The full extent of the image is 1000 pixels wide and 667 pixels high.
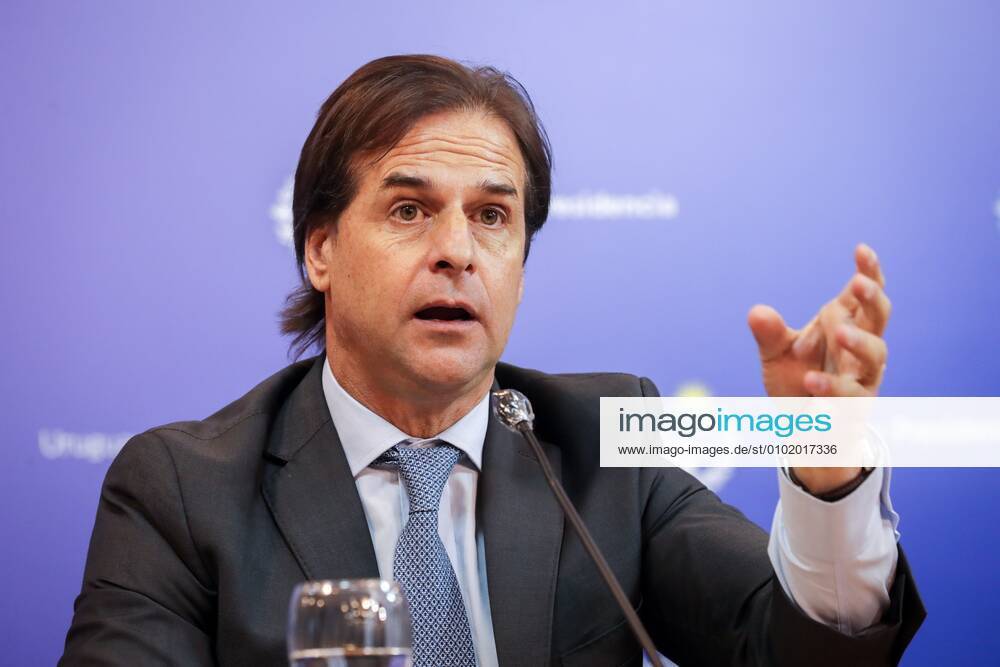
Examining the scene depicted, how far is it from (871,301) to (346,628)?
71cm

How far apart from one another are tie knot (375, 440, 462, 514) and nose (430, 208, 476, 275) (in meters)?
0.33

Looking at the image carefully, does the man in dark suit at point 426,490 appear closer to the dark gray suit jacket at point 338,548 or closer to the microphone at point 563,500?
the dark gray suit jacket at point 338,548

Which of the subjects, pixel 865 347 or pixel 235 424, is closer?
pixel 865 347

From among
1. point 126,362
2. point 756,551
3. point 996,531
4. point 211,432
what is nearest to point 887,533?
point 756,551

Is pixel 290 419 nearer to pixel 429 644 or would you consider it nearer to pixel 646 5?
pixel 429 644

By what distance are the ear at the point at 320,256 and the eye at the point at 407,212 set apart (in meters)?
0.21

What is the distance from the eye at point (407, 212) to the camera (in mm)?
2105

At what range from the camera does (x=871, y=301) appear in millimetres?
1350

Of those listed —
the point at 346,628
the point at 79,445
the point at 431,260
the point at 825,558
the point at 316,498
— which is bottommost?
the point at 346,628

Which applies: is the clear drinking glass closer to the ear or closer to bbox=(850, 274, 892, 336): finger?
bbox=(850, 274, 892, 336): finger

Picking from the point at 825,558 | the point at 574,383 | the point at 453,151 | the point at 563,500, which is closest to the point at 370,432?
the point at 574,383

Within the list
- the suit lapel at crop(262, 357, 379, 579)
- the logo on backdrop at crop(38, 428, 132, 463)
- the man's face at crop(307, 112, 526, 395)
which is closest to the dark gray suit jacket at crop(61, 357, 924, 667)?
the suit lapel at crop(262, 357, 379, 579)

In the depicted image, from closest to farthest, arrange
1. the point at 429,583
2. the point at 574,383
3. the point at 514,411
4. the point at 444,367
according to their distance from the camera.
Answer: the point at 514,411, the point at 429,583, the point at 444,367, the point at 574,383

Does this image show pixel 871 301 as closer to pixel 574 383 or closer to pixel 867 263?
pixel 867 263
